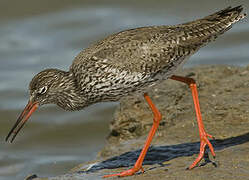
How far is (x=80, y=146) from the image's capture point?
11.8 metres

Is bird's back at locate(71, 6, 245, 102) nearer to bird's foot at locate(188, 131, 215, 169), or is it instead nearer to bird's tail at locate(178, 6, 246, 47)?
bird's tail at locate(178, 6, 246, 47)

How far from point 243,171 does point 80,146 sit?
6060 millimetres

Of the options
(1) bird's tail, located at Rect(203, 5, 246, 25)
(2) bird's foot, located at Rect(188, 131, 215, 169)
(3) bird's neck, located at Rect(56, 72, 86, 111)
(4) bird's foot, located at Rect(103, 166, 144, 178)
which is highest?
(1) bird's tail, located at Rect(203, 5, 246, 25)

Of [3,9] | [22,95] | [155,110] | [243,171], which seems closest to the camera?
[243,171]

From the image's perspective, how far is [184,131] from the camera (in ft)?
27.1

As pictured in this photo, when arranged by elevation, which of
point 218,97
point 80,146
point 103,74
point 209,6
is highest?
point 209,6

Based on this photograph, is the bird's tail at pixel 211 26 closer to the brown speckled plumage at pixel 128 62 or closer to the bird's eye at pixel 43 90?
the brown speckled plumage at pixel 128 62

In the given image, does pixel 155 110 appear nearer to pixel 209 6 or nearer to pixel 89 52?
pixel 89 52

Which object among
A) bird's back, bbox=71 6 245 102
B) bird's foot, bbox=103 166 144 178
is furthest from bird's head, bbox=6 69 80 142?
bird's foot, bbox=103 166 144 178

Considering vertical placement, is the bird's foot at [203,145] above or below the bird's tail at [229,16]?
below

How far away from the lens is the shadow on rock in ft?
24.5

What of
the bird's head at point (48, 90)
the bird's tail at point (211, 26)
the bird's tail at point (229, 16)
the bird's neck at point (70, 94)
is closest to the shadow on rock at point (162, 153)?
the bird's neck at point (70, 94)

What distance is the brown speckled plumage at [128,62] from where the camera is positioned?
7223 millimetres

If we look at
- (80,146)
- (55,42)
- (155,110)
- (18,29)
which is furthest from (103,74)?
(18,29)
